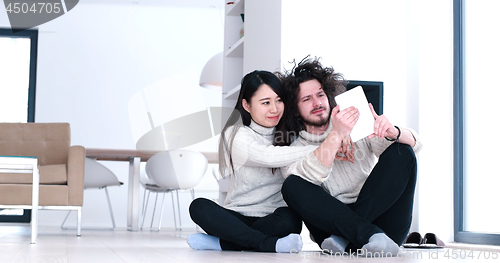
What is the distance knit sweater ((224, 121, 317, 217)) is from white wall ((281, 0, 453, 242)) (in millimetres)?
848

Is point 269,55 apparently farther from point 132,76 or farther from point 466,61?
point 132,76

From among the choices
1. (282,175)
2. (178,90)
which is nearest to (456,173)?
(282,175)

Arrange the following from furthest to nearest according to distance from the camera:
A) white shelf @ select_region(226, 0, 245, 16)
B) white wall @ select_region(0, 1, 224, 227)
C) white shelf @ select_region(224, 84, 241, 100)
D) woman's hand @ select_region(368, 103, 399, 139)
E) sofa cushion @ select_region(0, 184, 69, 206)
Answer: white wall @ select_region(0, 1, 224, 227), white shelf @ select_region(226, 0, 245, 16), white shelf @ select_region(224, 84, 241, 100), sofa cushion @ select_region(0, 184, 69, 206), woman's hand @ select_region(368, 103, 399, 139)

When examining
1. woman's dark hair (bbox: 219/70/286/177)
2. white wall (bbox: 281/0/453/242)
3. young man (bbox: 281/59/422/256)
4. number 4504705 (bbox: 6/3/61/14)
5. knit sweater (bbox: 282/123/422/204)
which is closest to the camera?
young man (bbox: 281/59/422/256)

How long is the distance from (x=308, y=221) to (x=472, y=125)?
1.44 m

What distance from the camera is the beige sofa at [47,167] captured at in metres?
3.14

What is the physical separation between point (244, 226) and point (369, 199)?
1.32 ft

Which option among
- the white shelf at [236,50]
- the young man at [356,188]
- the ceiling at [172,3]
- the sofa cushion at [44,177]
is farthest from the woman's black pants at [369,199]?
the ceiling at [172,3]

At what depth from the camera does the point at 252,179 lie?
1.83 m

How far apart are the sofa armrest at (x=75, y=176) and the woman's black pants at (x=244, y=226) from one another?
176 centimetres

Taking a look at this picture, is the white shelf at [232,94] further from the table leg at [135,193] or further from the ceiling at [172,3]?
the ceiling at [172,3]

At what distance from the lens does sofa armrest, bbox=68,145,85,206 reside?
328 centimetres

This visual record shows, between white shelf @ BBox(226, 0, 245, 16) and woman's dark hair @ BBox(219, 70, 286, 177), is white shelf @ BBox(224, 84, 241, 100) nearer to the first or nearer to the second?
white shelf @ BBox(226, 0, 245, 16)

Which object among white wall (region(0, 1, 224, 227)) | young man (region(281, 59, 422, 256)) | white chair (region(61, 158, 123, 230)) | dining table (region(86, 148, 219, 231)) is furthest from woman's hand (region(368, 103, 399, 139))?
white wall (region(0, 1, 224, 227))
